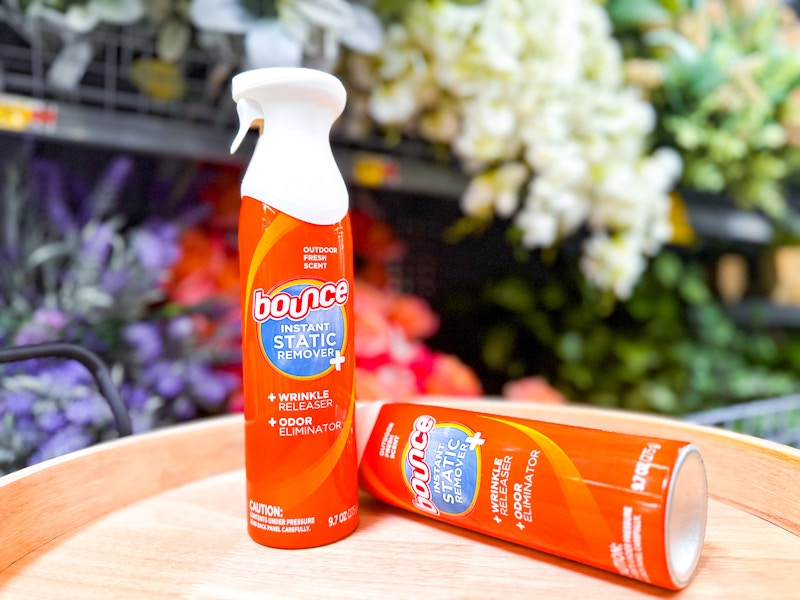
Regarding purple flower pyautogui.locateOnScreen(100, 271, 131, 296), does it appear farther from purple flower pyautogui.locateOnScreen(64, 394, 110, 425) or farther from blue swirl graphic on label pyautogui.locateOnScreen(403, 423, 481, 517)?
blue swirl graphic on label pyautogui.locateOnScreen(403, 423, 481, 517)

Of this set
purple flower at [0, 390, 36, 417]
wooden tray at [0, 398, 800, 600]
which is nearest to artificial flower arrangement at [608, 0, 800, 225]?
wooden tray at [0, 398, 800, 600]

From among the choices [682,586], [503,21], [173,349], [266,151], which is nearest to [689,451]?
[682,586]

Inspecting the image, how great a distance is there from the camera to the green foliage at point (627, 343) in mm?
1294

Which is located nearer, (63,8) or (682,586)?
(682,586)

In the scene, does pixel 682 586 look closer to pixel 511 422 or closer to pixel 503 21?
pixel 511 422

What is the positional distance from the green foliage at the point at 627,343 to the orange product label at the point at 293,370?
0.85m

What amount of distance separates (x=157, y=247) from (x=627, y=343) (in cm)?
102

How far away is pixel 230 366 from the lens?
0.81 metres

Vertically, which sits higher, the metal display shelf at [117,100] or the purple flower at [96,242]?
the metal display shelf at [117,100]

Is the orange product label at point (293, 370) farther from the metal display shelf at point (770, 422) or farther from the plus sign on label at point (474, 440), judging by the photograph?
the metal display shelf at point (770, 422)

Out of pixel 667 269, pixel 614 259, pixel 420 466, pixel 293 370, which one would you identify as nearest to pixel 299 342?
pixel 293 370

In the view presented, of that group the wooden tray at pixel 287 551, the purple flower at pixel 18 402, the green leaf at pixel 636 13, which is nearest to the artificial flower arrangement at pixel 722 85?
the green leaf at pixel 636 13

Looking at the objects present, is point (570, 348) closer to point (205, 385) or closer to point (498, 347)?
point (498, 347)

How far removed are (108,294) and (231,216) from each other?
244 millimetres
